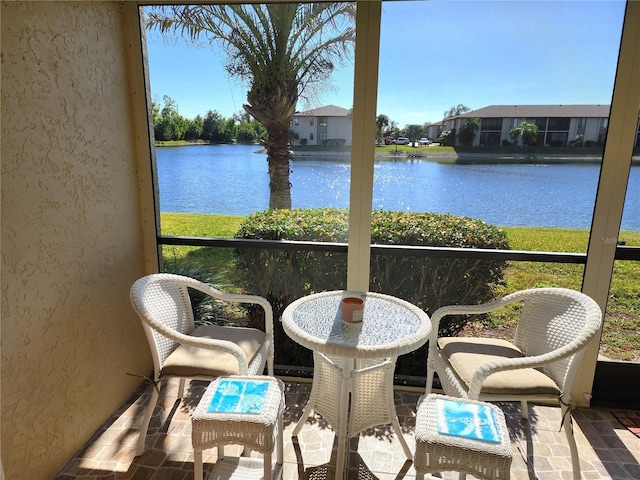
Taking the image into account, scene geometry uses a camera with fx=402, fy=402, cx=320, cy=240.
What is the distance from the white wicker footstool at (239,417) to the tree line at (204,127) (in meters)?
1.61

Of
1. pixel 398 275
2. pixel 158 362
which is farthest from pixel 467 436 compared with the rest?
pixel 158 362

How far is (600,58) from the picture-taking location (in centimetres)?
231

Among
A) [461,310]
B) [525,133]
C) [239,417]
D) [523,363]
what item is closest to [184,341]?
[239,417]

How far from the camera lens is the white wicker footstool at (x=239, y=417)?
1.62m

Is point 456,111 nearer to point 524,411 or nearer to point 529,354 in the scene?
point 529,354

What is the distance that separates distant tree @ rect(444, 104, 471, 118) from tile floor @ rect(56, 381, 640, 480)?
1915mm

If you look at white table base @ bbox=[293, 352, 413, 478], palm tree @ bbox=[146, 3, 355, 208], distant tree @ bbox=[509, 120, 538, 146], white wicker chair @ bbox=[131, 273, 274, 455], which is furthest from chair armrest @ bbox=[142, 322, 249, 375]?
distant tree @ bbox=[509, 120, 538, 146]

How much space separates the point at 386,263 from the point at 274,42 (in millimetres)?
1615

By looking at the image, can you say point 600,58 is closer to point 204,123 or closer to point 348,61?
point 348,61

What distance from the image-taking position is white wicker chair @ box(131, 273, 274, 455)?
6.82 feet

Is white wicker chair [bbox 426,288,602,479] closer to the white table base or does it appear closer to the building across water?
the white table base

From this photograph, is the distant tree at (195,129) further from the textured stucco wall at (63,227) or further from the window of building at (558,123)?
the window of building at (558,123)

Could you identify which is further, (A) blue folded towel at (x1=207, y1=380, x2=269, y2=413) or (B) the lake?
(B) the lake

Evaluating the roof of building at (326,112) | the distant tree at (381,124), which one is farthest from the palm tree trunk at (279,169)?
the distant tree at (381,124)
